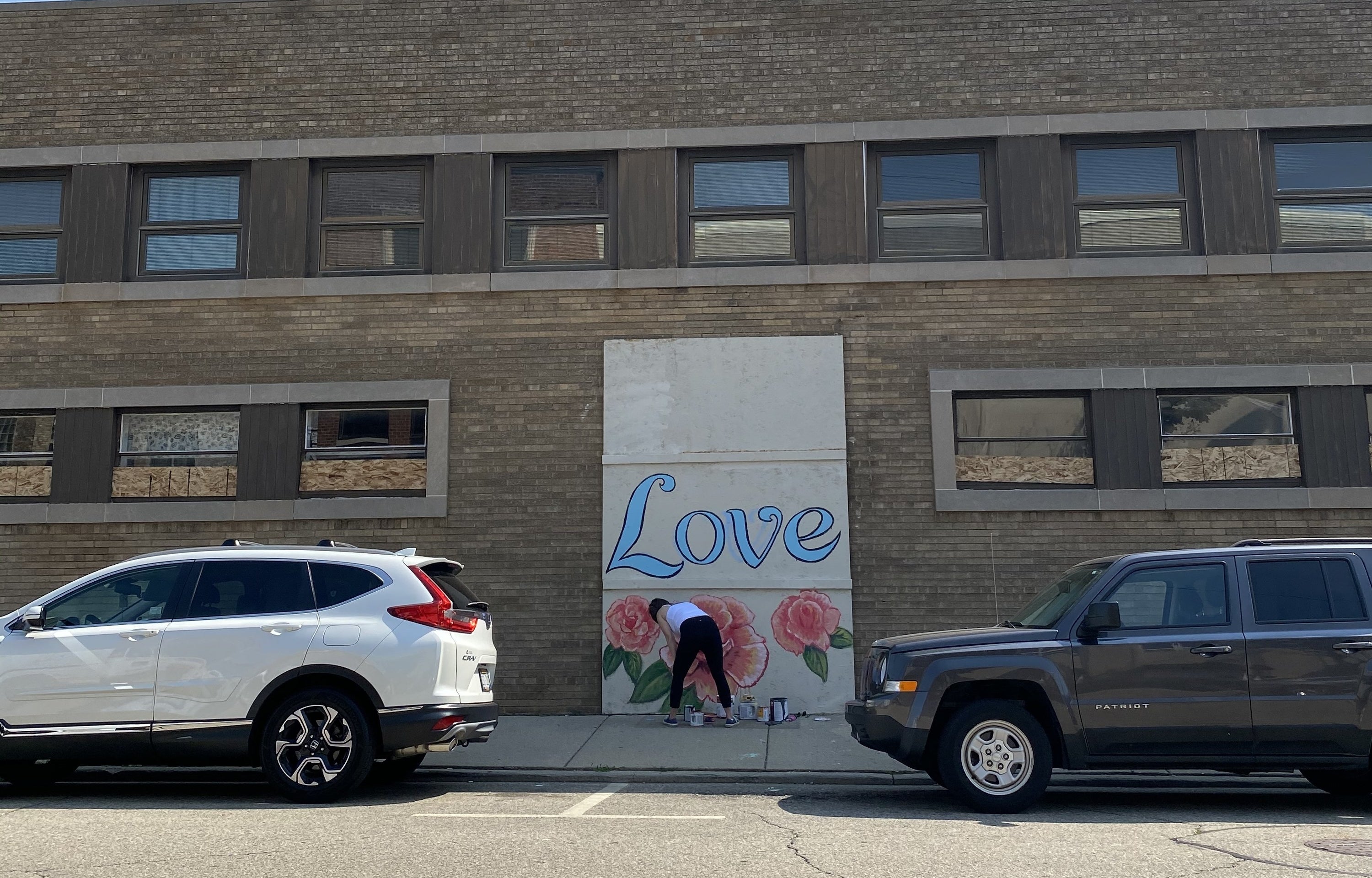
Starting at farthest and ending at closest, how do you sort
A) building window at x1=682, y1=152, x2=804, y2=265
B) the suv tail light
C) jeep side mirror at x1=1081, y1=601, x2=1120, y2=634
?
building window at x1=682, y1=152, x2=804, y2=265 → the suv tail light → jeep side mirror at x1=1081, y1=601, x2=1120, y2=634

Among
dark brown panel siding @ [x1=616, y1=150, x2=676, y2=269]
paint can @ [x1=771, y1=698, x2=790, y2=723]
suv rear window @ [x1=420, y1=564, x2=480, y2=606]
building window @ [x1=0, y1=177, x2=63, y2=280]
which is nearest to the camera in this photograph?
suv rear window @ [x1=420, y1=564, x2=480, y2=606]

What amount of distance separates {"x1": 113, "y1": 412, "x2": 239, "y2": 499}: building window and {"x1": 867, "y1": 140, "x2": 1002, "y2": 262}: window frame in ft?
24.1

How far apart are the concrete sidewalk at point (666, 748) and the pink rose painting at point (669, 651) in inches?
17.6

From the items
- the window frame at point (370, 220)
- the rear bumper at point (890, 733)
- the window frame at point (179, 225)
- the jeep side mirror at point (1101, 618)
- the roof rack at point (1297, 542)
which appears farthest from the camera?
the window frame at point (179, 225)

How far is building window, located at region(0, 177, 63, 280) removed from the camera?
513 inches

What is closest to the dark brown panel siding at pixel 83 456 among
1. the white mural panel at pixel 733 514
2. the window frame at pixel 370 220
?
the window frame at pixel 370 220

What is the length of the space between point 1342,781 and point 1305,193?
7.00 metres

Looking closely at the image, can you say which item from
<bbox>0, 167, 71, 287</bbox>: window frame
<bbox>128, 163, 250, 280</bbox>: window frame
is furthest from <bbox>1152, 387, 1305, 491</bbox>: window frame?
<bbox>0, 167, 71, 287</bbox>: window frame

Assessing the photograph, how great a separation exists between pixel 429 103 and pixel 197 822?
A: 846 centimetres

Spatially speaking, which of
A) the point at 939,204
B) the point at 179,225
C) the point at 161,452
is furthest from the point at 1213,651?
the point at 179,225

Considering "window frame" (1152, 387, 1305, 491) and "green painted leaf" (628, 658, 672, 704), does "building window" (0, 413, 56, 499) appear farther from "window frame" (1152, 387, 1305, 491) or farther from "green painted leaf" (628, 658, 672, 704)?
"window frame" (1152, 387, 1305, 491)

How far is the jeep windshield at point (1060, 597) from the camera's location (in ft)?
26.1

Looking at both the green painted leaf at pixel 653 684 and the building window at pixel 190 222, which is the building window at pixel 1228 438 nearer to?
the green painted leaf at pixel 653 684

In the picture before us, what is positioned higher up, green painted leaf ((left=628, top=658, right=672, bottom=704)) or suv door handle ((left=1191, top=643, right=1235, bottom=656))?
suv door handle ((left=1191, top=643, right=1235, bottom=656))
